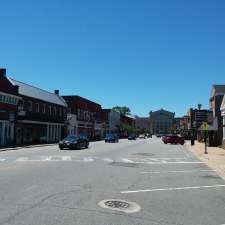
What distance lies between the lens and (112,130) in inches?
5694

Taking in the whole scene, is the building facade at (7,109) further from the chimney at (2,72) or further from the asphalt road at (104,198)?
the asphalt road at (104,198)

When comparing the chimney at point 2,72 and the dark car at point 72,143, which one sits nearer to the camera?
the dark car at point 72,143

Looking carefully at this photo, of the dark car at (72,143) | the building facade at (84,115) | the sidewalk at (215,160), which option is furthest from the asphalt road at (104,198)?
the building facade at (84,115)

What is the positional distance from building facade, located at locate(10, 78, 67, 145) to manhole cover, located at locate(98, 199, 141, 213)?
4422 centimetres

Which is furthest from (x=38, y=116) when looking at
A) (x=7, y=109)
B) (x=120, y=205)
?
(x=120, y=205)

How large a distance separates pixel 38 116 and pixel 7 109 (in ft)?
37.6

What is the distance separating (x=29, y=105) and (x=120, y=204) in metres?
51.1

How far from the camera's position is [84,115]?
97438mm

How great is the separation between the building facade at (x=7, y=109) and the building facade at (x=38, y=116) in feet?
3.97

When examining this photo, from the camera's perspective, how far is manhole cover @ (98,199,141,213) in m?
10.1

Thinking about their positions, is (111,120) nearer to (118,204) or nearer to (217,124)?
(217,124)

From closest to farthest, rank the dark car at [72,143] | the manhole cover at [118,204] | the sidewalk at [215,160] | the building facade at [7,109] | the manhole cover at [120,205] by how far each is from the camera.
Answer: the manhole cover at [120,205] → the manhole cover at [118,204] → the sidewalk at [215,160] → the dark car at [72,143] → the building facade at [7,109]

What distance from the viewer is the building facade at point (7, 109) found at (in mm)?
49938

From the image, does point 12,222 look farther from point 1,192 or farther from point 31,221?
point 1,192
